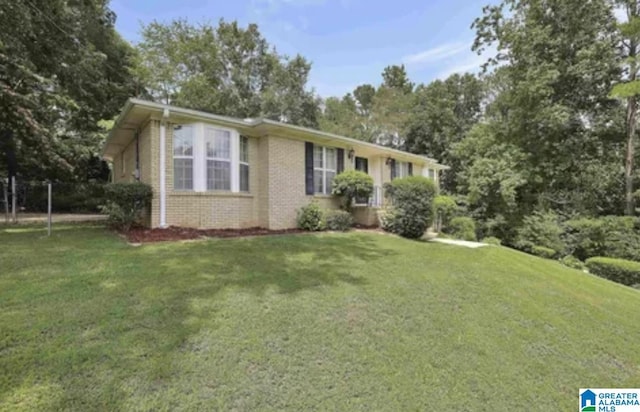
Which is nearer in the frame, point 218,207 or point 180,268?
point 180,268

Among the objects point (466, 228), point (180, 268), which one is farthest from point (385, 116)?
point (180, 268)

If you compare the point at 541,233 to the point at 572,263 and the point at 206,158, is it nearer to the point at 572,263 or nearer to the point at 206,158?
the point at 572,263

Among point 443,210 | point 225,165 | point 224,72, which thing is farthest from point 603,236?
point 224,72

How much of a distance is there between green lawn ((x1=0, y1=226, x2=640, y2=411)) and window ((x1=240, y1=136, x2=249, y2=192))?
3.97m

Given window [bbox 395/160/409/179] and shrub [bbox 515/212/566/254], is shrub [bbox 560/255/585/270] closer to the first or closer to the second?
shrub [bbox 515/212/566/254]

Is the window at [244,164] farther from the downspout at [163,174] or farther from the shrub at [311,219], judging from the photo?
the downspout at [163,174]

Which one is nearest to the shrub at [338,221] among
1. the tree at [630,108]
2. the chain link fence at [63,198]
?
the chain link fence at [63,198]

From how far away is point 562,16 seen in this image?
16.5m

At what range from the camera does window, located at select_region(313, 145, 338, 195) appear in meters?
11.5

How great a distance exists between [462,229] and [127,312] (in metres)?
12.5

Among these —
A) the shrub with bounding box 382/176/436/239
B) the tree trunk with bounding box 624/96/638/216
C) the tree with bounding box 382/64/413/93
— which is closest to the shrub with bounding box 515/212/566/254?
the tree trunk with bounding box 624/96/638/216

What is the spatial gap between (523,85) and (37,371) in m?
20.0

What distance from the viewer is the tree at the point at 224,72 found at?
2352 centimetres

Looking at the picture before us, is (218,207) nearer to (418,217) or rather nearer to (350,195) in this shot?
(350,195)
